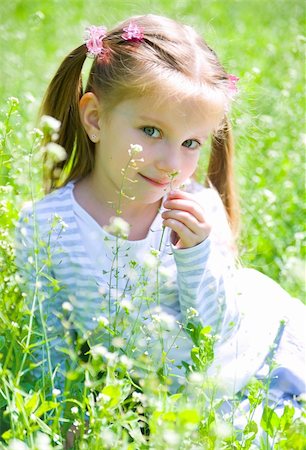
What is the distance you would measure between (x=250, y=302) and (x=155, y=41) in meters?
0.79

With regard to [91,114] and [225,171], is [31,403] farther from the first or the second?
[225,171]

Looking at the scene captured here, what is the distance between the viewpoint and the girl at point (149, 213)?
2031 mm

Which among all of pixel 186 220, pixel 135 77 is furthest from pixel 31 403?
pixel 135 77

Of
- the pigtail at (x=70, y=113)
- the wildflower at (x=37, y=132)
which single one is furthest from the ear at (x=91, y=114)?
the wildflower at (x=37, y=132)

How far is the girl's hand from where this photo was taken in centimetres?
200

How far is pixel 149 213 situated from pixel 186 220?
0.30 metres

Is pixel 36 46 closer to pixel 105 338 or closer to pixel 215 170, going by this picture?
pixel 215 170

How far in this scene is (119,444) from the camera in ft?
4.63

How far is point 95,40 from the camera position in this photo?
2189 mm

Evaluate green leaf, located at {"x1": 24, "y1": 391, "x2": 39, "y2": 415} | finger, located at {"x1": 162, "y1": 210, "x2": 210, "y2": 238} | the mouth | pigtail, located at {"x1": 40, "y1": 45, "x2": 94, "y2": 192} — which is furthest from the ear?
green leaf, located at {"x1": 24, "y1": 391, "x2": 39, "y2": 415}

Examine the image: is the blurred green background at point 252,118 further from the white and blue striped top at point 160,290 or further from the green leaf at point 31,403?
→ the green leaf at point 31,403

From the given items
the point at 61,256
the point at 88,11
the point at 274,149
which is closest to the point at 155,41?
the point at 61,256

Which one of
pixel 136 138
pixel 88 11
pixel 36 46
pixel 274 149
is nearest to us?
pixel 136 138

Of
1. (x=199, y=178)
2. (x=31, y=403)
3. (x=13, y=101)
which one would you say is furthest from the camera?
(x=199, y=178)
